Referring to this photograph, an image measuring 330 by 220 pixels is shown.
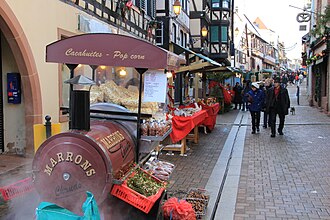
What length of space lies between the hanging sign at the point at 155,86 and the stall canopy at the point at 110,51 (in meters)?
0.80

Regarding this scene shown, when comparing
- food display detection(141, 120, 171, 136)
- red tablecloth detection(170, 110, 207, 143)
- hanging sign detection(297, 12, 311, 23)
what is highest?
hanging sign detection(297, 12, 311, 23)

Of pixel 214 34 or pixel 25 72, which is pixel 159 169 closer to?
pixel 25 72

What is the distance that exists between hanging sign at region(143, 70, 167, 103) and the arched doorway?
143 inches

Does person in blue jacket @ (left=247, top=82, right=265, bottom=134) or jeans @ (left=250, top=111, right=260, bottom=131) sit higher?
person in blue jacket @ (left=247, top=82, right=265, bottom=134)

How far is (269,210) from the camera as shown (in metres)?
5.18

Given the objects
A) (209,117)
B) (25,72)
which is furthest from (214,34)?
(25,72)

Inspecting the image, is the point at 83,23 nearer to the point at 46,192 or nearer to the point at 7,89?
the point at 7,89

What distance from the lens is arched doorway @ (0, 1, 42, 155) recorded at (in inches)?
274

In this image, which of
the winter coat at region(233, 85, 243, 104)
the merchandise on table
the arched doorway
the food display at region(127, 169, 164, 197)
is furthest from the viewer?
the winter coat at region(233, 85, 243, 104)

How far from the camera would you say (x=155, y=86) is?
179 inches

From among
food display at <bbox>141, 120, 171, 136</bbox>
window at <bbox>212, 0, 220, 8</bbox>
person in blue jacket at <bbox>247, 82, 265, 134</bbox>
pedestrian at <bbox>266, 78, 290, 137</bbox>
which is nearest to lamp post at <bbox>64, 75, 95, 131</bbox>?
food display at <bbox>141, 120, 171, 136</bbox>

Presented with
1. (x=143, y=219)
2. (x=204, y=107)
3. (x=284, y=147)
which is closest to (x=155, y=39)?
(x=204, y=107)

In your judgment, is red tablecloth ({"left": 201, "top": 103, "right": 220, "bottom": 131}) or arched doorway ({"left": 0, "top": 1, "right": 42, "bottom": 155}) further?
red tablecloth ({"left": 201, "top": 103, "right": 220, "bottom": 131})

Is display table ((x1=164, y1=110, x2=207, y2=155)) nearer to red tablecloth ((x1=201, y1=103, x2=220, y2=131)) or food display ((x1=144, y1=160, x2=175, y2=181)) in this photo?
red tablecloth ((x1=201, y1=103, x2=220, y2=131))
